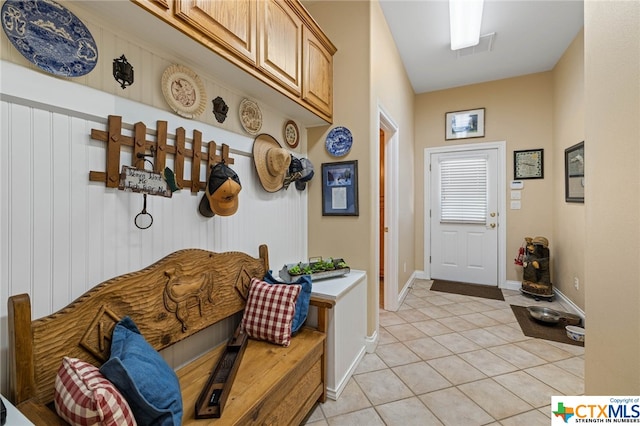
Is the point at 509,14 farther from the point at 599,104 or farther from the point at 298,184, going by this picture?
the point at 298,184

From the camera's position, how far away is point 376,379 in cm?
191

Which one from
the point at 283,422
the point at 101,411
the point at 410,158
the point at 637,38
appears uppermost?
the point at 410,158

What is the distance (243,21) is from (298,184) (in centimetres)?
122

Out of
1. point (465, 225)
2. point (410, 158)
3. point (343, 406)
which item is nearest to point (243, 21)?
point (343, 406)

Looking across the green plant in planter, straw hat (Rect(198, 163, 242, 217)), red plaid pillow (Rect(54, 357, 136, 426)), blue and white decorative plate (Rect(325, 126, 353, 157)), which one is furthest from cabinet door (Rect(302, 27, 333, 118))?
red plaid pillow (Rect(54, 357, 136, 426))

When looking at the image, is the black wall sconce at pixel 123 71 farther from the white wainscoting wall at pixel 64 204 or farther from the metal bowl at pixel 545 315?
the metal bowl at pixel 545 315

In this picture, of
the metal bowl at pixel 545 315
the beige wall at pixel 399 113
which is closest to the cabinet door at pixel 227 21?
the beige wall at pixel 399 113

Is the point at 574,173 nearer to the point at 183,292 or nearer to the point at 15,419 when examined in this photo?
the point at 183,292

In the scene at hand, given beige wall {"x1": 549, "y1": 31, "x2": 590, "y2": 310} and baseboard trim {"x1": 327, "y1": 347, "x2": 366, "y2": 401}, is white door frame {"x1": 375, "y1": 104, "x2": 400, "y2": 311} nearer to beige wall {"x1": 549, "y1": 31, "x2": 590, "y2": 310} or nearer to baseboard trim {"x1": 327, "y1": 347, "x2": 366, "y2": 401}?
baseboard trim {"x1": 327, "y1": 347, "x2": 366, "y2": 401}

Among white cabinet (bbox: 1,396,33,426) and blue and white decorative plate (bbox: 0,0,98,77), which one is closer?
white cabinet (bbox: 1,396,33,426)

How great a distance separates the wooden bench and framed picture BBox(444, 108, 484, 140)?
374 cm

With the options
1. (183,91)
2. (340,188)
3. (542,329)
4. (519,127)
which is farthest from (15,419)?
(519,127)

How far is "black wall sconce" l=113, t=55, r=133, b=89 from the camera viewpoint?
1129 millimetres

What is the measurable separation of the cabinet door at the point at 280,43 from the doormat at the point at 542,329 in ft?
10.0
